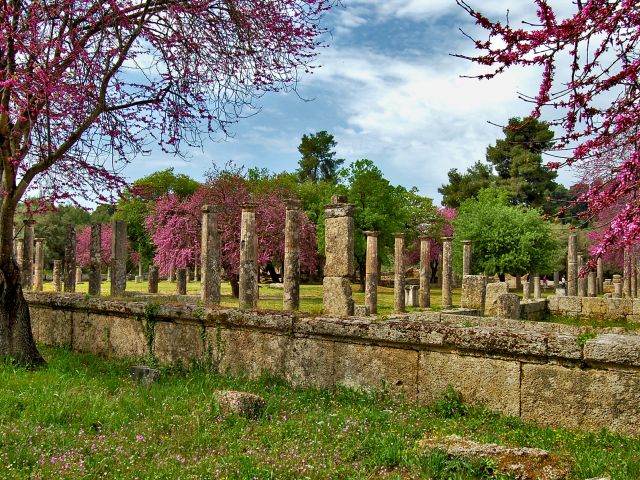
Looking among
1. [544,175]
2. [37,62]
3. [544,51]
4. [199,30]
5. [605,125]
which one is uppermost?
[544,175]

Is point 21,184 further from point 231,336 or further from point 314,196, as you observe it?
point 314,196

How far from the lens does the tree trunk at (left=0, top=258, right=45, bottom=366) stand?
8805 millimetres

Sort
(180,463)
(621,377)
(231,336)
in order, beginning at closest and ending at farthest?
(180,463) < (621,377) < (231,336)

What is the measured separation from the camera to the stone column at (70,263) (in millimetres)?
18859

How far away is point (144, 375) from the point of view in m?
7.58

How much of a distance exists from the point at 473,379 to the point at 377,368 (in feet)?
3.66

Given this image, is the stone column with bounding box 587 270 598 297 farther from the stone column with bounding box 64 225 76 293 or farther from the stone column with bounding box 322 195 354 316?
the stone column with bounding box 322 195 354 316

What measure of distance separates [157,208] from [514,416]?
28.6 metres

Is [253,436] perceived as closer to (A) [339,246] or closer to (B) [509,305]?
(A) [339,246]

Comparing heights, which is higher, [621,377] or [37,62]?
[37,62]

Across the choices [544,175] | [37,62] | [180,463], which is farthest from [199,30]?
[544,175]

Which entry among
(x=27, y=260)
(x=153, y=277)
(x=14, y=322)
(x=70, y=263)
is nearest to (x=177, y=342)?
(x=14, y=322)

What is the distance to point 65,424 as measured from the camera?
5.66m

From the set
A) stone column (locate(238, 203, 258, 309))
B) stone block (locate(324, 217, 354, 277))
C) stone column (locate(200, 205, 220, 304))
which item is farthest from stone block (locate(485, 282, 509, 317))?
stone block (locate(324, 217, 354, 277))
